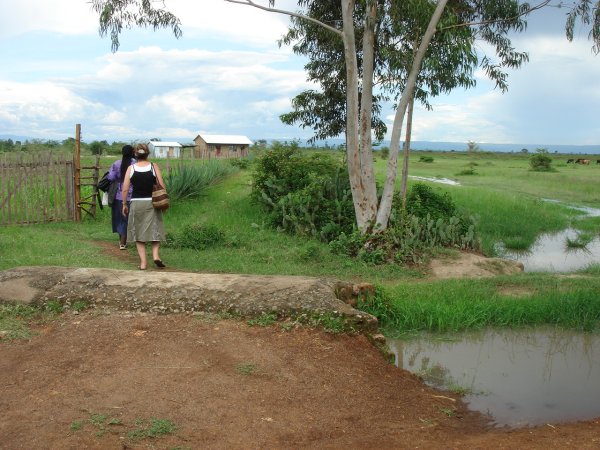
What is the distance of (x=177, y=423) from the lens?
4.39 metres

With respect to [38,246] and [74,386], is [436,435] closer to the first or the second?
[74,386]

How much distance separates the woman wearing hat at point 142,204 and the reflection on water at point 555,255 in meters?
7.07

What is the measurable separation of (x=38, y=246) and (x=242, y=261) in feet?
11.3

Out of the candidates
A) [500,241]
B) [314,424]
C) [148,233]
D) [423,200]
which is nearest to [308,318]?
[314,424]

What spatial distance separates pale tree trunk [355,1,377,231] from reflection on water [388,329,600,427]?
200 inches

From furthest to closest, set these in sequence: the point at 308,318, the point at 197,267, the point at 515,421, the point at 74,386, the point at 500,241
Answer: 1. the point at 500,241
2. the point at 197,267
3. the point at 308,318
4. the point at 515,421
5. the point at 74,386

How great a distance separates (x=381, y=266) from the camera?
36.4ft

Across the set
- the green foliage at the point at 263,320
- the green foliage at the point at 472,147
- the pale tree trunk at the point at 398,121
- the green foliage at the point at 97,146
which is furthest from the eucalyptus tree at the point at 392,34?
the green foliage at the point at 472,147

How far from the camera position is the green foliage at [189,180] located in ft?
53.7

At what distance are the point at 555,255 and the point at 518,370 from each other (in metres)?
8.30

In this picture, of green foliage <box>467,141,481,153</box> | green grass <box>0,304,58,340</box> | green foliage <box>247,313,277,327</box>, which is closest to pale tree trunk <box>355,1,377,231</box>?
green foliage <box>247,313,277,327</box>

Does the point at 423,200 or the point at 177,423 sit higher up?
the point at 423,200

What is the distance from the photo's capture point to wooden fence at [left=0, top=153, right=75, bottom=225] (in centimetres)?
1313

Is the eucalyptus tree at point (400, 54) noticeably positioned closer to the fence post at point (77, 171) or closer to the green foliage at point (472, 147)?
the fence post at point (77, 171)
